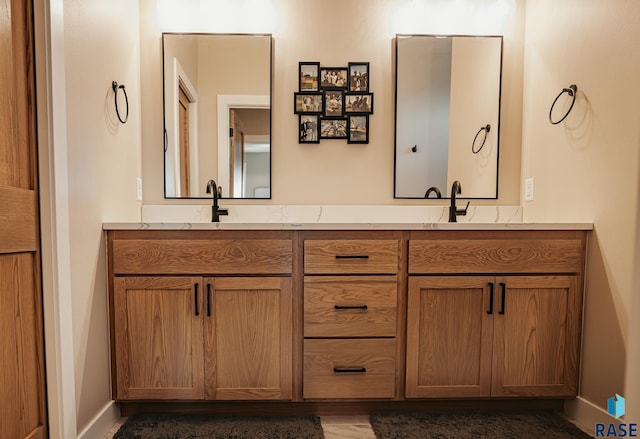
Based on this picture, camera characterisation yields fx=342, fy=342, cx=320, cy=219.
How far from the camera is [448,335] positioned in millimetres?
1497

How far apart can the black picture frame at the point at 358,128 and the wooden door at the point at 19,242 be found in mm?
1412

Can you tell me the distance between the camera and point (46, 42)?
1.11 metres

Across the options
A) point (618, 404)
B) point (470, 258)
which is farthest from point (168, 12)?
point (618, 404)

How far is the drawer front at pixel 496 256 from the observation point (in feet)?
4.91

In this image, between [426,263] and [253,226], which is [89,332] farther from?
[426,263]

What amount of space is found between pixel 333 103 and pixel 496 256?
3.88ft

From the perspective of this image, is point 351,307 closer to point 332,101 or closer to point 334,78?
point 332,101

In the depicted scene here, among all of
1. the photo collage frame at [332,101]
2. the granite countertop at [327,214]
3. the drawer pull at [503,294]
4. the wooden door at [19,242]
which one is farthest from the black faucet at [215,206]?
the drawer pull at [503,294]

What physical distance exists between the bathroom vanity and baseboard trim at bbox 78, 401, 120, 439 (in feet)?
0.18

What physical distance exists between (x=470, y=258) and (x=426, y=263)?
0.64ft

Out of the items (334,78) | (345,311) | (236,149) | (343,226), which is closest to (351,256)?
(343,226)

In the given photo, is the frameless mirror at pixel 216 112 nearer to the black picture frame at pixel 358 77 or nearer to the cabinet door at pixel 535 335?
the black picture frame at pixel 358 77

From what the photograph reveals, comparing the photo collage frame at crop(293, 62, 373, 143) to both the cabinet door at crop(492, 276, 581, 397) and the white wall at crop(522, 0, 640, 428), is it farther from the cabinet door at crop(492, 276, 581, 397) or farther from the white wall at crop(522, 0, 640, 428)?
the cabinet door at crop(492, 276, 581, 397)

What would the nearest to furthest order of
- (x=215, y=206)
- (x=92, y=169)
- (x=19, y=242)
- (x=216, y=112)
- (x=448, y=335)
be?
(x=19, y=242), (x=92, y=169), (x=448, y=335), (x=215, y=206), (x=216, y=112)
